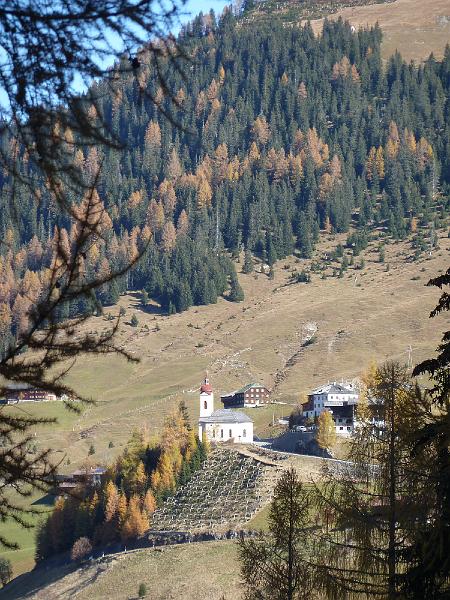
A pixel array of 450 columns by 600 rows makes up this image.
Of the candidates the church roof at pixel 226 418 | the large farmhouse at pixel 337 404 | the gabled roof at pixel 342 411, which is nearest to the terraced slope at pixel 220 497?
the church roof at pixel 226 418

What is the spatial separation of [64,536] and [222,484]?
14.6 metres

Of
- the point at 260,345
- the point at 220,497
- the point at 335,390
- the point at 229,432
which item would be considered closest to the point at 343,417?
the point at 335,390

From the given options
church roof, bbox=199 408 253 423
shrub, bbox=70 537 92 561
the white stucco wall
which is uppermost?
church roof, bbox=199 408 253 423

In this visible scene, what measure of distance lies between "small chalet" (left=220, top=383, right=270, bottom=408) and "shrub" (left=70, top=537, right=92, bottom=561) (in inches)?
1814

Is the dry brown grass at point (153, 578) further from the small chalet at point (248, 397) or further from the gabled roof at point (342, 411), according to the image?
the small chalet at point (248, 397)

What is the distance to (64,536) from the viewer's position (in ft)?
315

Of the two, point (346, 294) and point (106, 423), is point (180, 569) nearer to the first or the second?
point (106, 423)

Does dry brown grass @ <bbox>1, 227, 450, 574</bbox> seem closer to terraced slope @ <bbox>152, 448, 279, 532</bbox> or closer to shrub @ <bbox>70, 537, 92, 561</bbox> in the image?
terraced slope @ <bbox>152, 448, 279, 532</bbox>

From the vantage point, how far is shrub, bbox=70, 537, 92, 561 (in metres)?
89.9

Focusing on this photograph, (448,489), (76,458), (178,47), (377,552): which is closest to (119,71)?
(178,47)

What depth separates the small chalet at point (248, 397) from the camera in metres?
136

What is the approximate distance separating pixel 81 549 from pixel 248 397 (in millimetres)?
48834

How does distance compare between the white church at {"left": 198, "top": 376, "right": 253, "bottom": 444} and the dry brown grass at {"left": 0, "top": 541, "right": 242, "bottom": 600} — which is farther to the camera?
the white church at {"left": 198, "top": 376, "right": 253, "bottom": 444}

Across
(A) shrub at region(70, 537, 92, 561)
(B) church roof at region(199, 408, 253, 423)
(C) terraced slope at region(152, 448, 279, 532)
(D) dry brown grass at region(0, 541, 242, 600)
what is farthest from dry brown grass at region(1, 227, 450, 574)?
(D) dry brown grass at region(0, 541, 242, 600)
